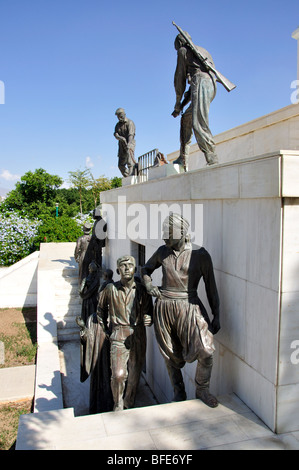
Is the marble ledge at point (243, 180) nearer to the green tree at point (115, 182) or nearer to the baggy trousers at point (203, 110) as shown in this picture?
the baggy trousers at point (203, 110)

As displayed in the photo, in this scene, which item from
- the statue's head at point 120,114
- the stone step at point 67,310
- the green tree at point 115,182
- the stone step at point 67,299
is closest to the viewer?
the statue's head at point 120,114

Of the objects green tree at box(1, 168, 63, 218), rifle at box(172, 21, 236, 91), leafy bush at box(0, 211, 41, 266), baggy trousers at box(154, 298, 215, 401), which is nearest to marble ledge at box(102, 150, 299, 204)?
baggy trousers at box(154, 298, 215, 401)

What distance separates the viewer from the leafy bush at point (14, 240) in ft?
66.5

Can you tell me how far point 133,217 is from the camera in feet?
26.1

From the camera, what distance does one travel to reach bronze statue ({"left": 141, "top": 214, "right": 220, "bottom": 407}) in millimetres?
3551

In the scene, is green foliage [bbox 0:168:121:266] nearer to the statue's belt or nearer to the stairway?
the stairway

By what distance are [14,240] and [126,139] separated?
12.7 metres

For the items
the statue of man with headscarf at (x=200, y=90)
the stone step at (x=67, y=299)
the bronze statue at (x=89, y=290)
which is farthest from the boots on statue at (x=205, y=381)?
the stone step at (x=67, y=299)

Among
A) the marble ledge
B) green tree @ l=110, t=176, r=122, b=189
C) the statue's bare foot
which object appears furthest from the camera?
green tree @ l=110, t=176, r=122, b=189

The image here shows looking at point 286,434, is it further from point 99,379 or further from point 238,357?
point 99,379

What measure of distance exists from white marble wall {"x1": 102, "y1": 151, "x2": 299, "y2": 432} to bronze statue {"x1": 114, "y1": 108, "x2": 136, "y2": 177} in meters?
5.89

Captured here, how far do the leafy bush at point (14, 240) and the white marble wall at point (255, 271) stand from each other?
17.6 metres

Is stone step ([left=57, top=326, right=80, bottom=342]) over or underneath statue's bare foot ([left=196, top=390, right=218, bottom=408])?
underneath

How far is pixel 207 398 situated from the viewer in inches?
141
